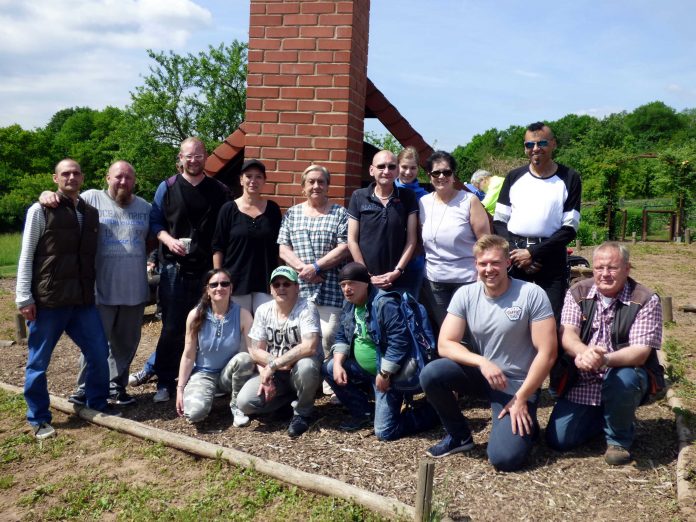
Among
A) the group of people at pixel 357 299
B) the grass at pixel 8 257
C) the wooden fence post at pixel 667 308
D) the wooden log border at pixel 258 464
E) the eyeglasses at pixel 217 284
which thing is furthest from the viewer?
the grass at pixel 8 257

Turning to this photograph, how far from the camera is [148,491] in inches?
150

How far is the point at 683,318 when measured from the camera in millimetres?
9695

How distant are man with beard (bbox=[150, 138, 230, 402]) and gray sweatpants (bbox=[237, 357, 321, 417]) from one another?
1.04m

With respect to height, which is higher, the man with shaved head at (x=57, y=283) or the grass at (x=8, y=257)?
the man with shaved head at (x=57, y=283)

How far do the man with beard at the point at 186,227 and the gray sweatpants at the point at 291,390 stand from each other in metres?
1.04

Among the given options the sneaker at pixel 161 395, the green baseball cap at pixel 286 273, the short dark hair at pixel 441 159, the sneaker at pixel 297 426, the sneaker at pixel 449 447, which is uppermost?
the short dark hair at pixel 441 159

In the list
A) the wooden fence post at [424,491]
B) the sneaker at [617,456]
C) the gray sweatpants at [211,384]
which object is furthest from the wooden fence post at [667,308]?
the wooden fence post at [424,491]

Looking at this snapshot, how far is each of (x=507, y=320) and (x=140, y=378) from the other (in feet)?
12.5

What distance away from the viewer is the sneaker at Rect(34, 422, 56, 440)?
4637 millimetres

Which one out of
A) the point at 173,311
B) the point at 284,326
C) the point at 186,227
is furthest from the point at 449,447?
the point at 186,227

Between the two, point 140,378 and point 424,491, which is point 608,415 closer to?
point 424,491

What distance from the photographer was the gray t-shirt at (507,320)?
390 centimetres

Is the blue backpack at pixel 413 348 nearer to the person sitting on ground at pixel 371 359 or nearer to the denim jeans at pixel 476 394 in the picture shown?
the person sitting on ground at pixel 371 359

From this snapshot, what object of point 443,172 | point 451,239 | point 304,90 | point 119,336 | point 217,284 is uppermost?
point 304,90
